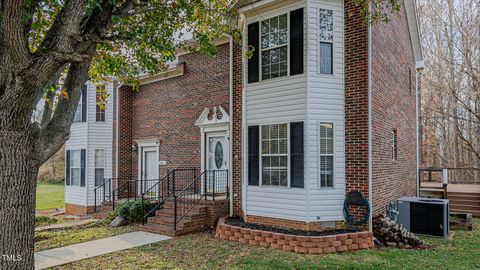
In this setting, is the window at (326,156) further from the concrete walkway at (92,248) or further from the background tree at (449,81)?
the background tree at (449,81)

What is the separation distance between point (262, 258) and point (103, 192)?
34.1ft

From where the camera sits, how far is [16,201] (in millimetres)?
4418

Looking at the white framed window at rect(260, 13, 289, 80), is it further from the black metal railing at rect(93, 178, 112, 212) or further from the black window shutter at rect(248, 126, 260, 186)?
the black metal railing at rect(93, 178, 112, 212)

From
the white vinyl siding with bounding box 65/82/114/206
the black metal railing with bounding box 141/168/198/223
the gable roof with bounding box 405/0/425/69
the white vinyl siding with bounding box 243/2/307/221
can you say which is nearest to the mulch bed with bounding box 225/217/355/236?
the white vinyl siding with bounding box 243/2/307/221

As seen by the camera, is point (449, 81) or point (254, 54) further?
point (449, 81)

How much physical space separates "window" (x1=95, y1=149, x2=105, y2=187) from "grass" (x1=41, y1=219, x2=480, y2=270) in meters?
8.42

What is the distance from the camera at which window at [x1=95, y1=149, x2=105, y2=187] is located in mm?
15117

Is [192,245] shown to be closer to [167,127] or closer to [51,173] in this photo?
[167,127]

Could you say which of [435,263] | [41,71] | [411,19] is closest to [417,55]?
[411,19]

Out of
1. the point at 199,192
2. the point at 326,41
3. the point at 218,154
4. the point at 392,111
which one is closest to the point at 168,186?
the point at 199,192

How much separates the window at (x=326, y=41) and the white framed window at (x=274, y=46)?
0.87 metres

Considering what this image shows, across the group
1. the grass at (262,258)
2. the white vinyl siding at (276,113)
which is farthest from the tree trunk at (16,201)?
the white vinyl siding at (276,113)

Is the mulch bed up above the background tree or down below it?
below

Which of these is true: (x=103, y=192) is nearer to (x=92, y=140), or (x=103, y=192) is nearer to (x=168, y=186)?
(x=92, y=140)
